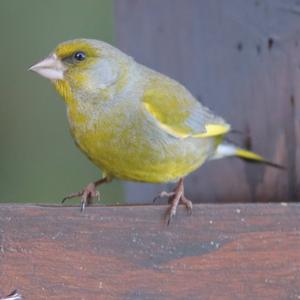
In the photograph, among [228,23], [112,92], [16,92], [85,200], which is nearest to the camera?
[85,200]

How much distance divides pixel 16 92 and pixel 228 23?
1.86 m

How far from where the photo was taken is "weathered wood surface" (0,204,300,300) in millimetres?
2939

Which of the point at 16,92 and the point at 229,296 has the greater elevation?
the point at 229,296

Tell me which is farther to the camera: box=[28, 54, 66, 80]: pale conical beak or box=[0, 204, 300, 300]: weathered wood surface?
box=[28, 54, 66, 80]: pale conical beak

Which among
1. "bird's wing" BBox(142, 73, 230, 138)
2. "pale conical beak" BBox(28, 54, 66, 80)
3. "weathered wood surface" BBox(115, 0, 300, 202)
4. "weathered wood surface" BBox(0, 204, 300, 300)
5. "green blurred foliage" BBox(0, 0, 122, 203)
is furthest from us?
"green blurred foliage" BBox(0, 0, 122, 203)

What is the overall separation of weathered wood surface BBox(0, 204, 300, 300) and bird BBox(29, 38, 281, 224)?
10.7 inches

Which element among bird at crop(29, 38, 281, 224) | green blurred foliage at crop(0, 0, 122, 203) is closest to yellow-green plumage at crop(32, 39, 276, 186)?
bird at crop(29, 38, 281, 224)

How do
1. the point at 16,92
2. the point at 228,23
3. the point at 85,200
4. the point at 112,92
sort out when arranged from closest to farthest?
the point at 85,200 < the point at 112,92 < the point at 228,23 < the point at 16,92

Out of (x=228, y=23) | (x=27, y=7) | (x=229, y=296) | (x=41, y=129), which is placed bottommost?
(x=41, y=129)

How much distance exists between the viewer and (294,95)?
3.55m

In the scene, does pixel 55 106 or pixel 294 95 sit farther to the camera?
pixel 55 106

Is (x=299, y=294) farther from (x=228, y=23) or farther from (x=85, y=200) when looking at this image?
(x=228, y=23)

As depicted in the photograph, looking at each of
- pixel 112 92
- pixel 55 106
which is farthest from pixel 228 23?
pixel 55 106

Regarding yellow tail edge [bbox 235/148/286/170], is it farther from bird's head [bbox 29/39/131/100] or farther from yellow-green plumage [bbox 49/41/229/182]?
bird's head [bbox 29/39/131/100]
